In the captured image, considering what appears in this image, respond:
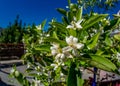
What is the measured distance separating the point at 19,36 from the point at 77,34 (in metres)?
18.8

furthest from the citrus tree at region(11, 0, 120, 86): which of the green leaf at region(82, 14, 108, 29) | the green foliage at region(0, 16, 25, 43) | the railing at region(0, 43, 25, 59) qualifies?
the green foliage at region(0, 16, 25, 43)

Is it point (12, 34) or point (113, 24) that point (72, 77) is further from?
point (12, 34)

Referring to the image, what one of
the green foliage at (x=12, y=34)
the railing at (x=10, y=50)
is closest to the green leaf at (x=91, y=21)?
the railing at (x=10, y=50)

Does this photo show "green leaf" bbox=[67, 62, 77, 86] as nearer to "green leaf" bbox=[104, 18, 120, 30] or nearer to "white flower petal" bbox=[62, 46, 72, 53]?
"white flower petal" bbox=[62, 46, 72, 53]

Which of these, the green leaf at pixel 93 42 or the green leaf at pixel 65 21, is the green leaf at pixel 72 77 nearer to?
the green leaf at pixel 93 42

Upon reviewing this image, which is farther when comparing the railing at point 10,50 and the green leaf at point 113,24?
the railing at point 10,50

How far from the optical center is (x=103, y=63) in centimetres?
137

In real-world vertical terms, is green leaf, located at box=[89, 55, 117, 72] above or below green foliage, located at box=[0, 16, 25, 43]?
below

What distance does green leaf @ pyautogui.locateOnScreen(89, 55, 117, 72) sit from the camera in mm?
1367

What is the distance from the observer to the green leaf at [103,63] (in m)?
1.37

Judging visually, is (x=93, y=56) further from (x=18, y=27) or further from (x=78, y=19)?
(x=18, y=27)

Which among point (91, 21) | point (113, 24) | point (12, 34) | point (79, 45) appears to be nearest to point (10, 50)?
point (12, 34)

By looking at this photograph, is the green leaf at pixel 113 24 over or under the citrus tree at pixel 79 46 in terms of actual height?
over

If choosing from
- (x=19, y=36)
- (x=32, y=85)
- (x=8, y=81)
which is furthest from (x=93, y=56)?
(x=19, y=36)
